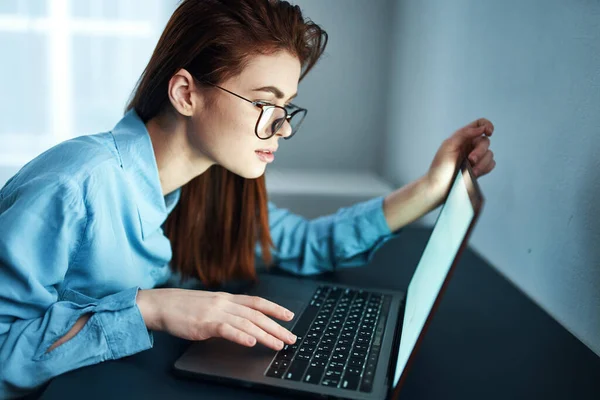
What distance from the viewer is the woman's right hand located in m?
0.74

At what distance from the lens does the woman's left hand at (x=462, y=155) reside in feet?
3.45

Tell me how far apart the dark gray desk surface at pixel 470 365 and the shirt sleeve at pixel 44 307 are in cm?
3

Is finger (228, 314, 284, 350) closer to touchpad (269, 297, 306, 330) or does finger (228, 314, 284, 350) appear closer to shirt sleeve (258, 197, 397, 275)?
touchpad (269, 297, 306, 330)

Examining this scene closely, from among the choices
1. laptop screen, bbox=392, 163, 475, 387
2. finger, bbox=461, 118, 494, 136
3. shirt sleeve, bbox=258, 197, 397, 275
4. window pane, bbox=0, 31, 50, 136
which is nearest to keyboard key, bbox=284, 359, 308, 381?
laptop screen, bbox=392, 163, 475, 387

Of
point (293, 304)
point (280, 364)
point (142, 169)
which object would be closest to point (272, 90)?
point (142, 169)

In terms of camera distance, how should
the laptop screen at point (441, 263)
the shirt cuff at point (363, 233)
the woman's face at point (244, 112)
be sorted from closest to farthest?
the laptop screen at point (441, 263) → the woman's face at point (244, 112) → the shirt cuff at point (363, 233)

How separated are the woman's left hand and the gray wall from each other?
8 centimetres

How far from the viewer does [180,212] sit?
120cm

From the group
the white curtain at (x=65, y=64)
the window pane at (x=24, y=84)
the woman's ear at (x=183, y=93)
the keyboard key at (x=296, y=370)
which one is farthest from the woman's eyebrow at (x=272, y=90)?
the window pane at (x=24, y=84)

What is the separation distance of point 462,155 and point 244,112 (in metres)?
0.42

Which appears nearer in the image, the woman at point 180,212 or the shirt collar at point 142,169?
the woman at point 180,212

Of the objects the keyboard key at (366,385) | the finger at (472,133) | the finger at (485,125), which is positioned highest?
the finger at (485,125)

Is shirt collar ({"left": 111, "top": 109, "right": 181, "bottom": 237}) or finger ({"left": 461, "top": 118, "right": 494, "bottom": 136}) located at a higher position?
finger ({"left": 461, "top": 118, "right": 494, "bottom": 136})

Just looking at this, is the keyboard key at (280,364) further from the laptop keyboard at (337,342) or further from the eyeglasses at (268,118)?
the eyeglasses at (268,118)
